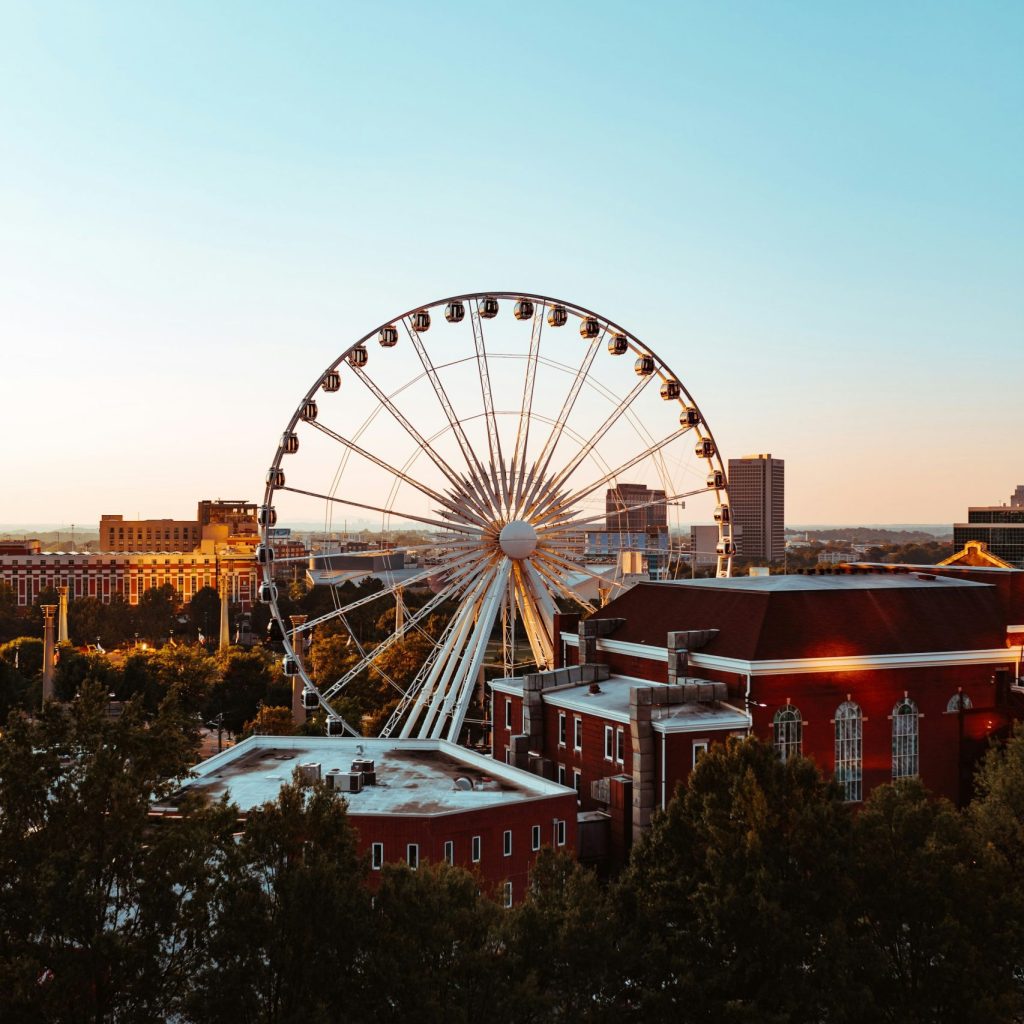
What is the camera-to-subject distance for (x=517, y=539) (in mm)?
62156

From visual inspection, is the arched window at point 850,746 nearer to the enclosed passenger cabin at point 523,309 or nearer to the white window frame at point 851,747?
the white window frame at point 851,747

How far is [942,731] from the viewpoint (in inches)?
2232

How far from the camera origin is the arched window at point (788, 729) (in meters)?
52.9

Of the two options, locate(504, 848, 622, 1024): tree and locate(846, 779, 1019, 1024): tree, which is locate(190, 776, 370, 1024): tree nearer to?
locate(504, 848, 622, 1024): tree

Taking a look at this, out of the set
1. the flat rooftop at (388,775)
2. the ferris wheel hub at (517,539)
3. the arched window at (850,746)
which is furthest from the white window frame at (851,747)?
the ferris wheel hub at (517,539)

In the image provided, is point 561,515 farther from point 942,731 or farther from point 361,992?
point 361,992

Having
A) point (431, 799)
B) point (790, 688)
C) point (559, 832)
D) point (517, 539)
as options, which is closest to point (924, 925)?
point (559, 832)

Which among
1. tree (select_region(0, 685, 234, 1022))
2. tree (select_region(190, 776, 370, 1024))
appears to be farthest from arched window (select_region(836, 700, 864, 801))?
tree (select_region(0, 685, 234, 1022))

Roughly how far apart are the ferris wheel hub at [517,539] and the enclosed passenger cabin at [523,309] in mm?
13563

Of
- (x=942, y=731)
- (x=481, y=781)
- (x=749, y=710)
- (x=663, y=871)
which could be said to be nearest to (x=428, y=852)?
(x=481, y=781)

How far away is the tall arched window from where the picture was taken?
→ 182ft

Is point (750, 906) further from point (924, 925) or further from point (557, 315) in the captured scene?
point (557, 315)

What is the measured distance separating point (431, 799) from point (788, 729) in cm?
1653

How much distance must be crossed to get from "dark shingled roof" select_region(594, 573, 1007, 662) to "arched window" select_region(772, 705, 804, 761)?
2564 millimetres
